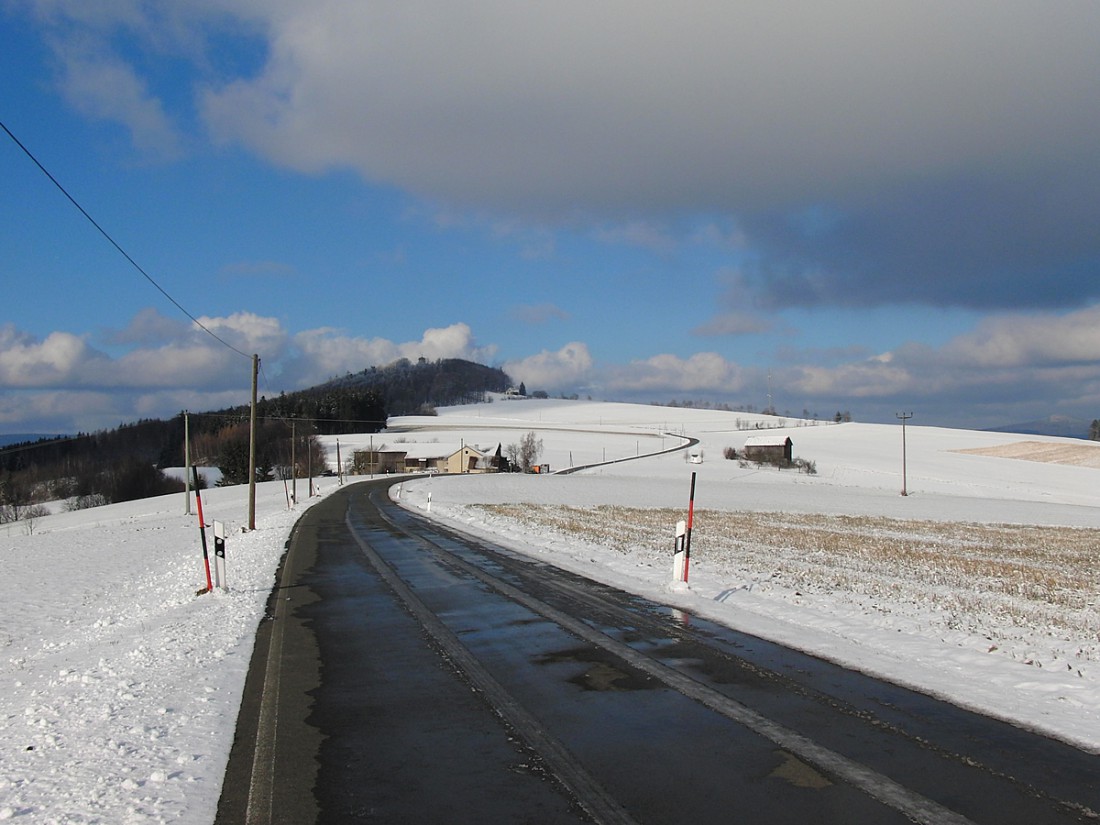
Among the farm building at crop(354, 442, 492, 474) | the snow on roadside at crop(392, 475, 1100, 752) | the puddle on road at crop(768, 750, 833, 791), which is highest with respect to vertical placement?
the puddle on road at crop(768, 750, 833, 791)

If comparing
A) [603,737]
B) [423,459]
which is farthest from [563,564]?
[423,459]

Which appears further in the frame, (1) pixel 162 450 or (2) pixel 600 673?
(1) pixel 162 450

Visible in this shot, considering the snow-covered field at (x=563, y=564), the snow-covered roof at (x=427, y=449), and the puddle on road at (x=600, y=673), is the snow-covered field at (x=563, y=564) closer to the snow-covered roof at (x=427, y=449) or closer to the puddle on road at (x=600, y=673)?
the puddle on road at (x=600, y=673)

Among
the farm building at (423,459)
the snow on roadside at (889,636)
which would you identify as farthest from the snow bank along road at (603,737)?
the farm building at (423,459)

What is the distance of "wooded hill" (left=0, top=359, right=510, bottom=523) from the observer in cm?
9981

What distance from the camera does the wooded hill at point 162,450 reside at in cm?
9981

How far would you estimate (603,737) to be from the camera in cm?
628

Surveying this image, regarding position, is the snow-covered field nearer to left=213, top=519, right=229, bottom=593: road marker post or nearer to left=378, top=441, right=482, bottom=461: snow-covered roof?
left=213, top=519, right=229, bottom=593: road marker post

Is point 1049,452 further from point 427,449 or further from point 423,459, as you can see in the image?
point 427,449

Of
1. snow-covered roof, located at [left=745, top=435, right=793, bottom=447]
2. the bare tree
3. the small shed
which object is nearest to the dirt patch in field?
snow-covered roof, located at [left=745, top=435, right=793, bottom=447]

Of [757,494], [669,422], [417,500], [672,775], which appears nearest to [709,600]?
[672,775]

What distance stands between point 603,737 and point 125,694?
15.2 ft

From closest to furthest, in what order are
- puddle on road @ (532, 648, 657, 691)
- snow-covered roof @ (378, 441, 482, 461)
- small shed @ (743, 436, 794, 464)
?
puddle on road @ (532, 648, 657, 691)
small shed @ (743, 436, 794, 464)
snow-covered roof @ (378, 441, 482, 461)

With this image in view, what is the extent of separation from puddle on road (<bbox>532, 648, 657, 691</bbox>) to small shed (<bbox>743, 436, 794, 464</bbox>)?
9861 centimetres
